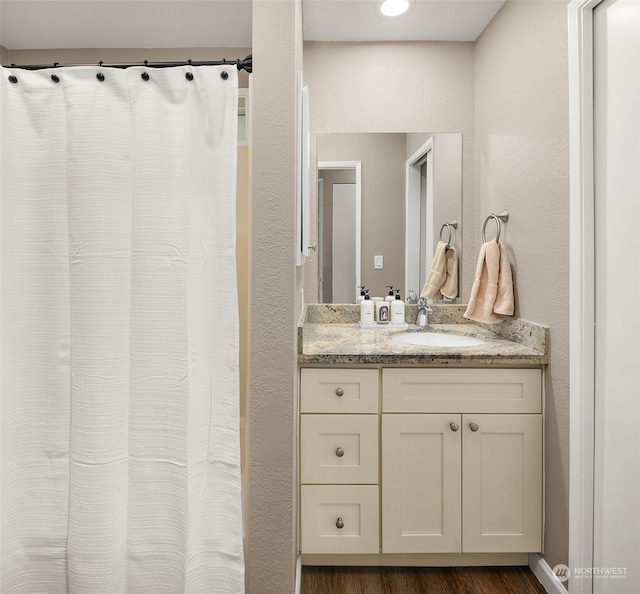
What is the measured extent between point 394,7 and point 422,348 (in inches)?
61.1

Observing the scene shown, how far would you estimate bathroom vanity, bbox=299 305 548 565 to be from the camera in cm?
180

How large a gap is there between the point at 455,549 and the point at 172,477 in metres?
1.16

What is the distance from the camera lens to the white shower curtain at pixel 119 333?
1333 mm

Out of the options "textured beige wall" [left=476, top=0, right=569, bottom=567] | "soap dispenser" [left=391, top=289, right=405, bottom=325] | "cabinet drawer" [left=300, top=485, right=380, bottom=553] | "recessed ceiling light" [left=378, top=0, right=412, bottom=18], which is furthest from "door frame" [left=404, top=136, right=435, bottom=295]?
"cabinet drawer" [left=300, top=485, right=380, bottom=553]

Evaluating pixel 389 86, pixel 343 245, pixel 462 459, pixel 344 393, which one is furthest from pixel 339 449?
pixel 389 86

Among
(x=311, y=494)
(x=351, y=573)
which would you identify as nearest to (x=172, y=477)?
(x=311, y=494)

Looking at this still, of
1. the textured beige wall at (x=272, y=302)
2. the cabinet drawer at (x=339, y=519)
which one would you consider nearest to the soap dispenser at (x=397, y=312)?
the cabinet drawer at (x=339, y=519)

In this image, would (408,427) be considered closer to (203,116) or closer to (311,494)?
(311,494)

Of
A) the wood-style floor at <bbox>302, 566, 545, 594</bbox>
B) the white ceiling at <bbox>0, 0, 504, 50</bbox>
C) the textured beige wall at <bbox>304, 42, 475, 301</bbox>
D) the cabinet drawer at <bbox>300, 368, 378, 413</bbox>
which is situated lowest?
the wood-style floor at <bbox>302, 566, 545, 594</bbox>

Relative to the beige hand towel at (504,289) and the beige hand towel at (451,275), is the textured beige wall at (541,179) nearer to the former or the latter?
the beige hand towel at (504,289)

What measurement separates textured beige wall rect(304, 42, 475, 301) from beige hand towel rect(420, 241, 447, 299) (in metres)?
0.12

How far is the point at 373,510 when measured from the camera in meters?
1.82

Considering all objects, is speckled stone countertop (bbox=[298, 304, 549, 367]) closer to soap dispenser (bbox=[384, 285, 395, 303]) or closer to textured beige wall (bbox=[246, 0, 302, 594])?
soap dispenser (bbox=[384, 285, 395, 303])

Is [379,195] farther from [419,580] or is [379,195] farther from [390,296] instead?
[419,580]
